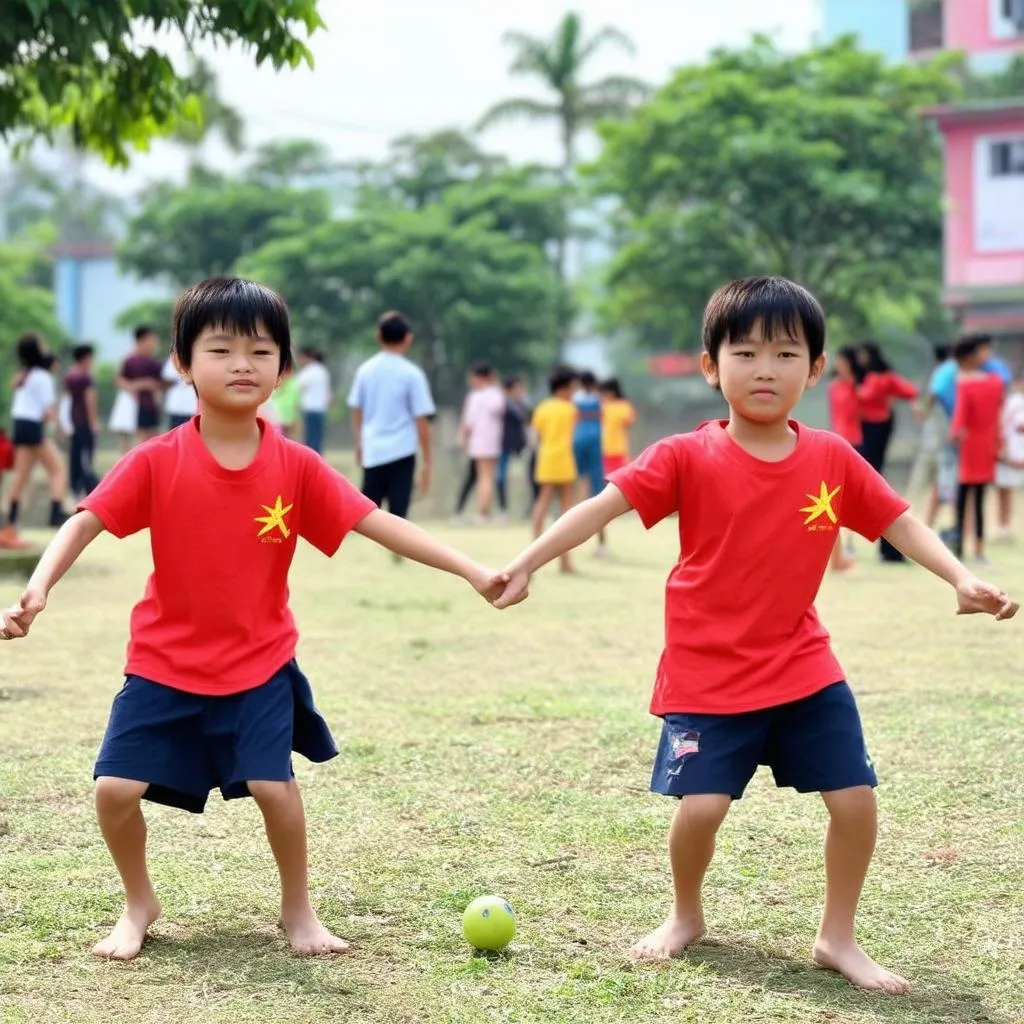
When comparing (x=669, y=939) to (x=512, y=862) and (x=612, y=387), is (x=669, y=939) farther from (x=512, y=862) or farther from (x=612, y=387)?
(x=612, y=387)

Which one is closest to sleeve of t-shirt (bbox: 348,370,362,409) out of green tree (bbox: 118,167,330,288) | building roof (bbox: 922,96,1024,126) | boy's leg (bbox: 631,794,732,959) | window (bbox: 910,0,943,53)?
boy's leg (bbox: 631,794,732,959)

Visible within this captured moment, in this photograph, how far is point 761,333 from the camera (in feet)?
12.0

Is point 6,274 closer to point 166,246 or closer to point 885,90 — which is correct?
point 166,246

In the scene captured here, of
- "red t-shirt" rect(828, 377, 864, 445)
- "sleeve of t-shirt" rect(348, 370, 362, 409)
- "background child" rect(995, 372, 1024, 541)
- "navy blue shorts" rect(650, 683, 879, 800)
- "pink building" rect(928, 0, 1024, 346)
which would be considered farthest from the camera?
"pink building" rect(928, 0, 1024, 346)

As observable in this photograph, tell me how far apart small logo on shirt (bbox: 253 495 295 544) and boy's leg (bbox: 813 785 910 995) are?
134 centimetres

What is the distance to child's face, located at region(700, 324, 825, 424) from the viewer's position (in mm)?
3658

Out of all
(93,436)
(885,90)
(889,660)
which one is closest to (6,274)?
(885,90)

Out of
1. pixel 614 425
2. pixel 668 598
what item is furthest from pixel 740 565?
pixel 614 425

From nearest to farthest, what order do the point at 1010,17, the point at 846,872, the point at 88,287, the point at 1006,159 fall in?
the point at 846,872 < the point at 1006,159 < the point at 1010,17 < the point at 88,287

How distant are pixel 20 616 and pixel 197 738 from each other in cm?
49

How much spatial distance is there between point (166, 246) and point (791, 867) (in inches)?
1642

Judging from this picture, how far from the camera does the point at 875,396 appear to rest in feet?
42.1

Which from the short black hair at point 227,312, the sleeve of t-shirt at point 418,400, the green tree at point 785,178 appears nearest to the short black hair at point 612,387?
→ the sleeve of t-shirt at point 418,400

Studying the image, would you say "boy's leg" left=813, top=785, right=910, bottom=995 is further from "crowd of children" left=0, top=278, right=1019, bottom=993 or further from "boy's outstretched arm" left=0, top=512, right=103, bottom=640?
"boy's outstretched arm" left=0, top=512, right=103, bottom=640
